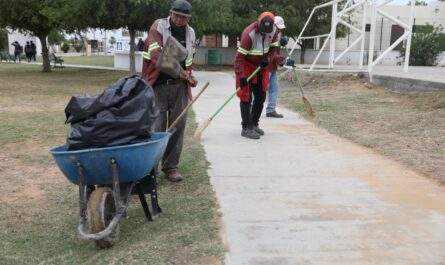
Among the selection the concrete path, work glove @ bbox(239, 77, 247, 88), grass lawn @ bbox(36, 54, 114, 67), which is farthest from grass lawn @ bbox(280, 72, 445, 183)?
grass lawn @ bbox(36, 54, 114, 67)

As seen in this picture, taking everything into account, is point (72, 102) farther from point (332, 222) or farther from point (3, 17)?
point (3, 17)

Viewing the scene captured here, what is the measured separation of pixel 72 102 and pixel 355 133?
519cm

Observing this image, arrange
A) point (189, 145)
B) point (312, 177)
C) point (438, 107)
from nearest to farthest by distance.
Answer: point (312, 177) → point (189, 145) → point (438, 107)

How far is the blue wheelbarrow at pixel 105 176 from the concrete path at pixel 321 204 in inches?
31.6

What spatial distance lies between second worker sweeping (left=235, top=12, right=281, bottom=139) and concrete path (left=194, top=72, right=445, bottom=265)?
18.4 inches

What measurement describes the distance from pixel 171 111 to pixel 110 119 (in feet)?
5.11

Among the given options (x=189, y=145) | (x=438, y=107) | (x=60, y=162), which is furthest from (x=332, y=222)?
(x=438, y=107)

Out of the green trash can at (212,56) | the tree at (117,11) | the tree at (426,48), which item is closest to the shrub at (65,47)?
the green trash can at (212,56)

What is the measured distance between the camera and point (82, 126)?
11.7 feet

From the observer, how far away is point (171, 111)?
5117 mm

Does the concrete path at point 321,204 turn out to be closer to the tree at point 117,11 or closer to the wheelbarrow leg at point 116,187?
the wheelbarrow leg at point 116,187

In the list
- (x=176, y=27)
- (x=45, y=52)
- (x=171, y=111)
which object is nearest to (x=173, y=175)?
(x=171, y=111)

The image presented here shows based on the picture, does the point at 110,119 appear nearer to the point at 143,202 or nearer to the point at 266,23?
the point at 143,202

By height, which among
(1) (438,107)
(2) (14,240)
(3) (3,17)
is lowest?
(2) (14,240)
